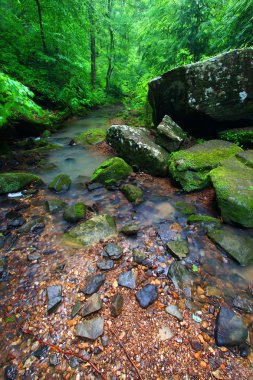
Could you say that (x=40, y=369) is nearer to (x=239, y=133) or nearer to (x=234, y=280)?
(x=234, y=280)

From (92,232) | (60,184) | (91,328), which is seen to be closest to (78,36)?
(60,184)

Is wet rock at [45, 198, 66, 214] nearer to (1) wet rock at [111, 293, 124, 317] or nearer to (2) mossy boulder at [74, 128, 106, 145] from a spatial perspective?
(1) wet rock at [111, 293, 124, 317]

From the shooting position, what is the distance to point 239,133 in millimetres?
5613

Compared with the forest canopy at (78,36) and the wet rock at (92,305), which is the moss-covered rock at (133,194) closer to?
the wet rock at (92,305)

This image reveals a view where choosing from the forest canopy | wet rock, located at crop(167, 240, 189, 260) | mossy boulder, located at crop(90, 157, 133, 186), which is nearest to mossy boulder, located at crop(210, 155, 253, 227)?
wet rock, located at crop(167, 240, 189, 260)

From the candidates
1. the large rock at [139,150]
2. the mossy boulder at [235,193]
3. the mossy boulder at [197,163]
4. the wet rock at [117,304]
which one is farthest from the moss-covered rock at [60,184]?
the mossy boulder at [235,193]

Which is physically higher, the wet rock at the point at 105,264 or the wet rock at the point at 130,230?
the wet rock at the point at 130,230

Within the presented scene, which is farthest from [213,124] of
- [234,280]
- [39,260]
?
[39,260]

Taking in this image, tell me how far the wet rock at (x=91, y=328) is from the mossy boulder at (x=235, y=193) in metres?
2.55

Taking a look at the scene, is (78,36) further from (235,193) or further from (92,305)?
(92,305)

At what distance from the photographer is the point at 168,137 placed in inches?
220

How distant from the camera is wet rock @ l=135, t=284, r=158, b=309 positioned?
91.0 inches

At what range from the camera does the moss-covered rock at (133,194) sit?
4.13 m

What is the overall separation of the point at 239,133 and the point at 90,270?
17.7 feet
